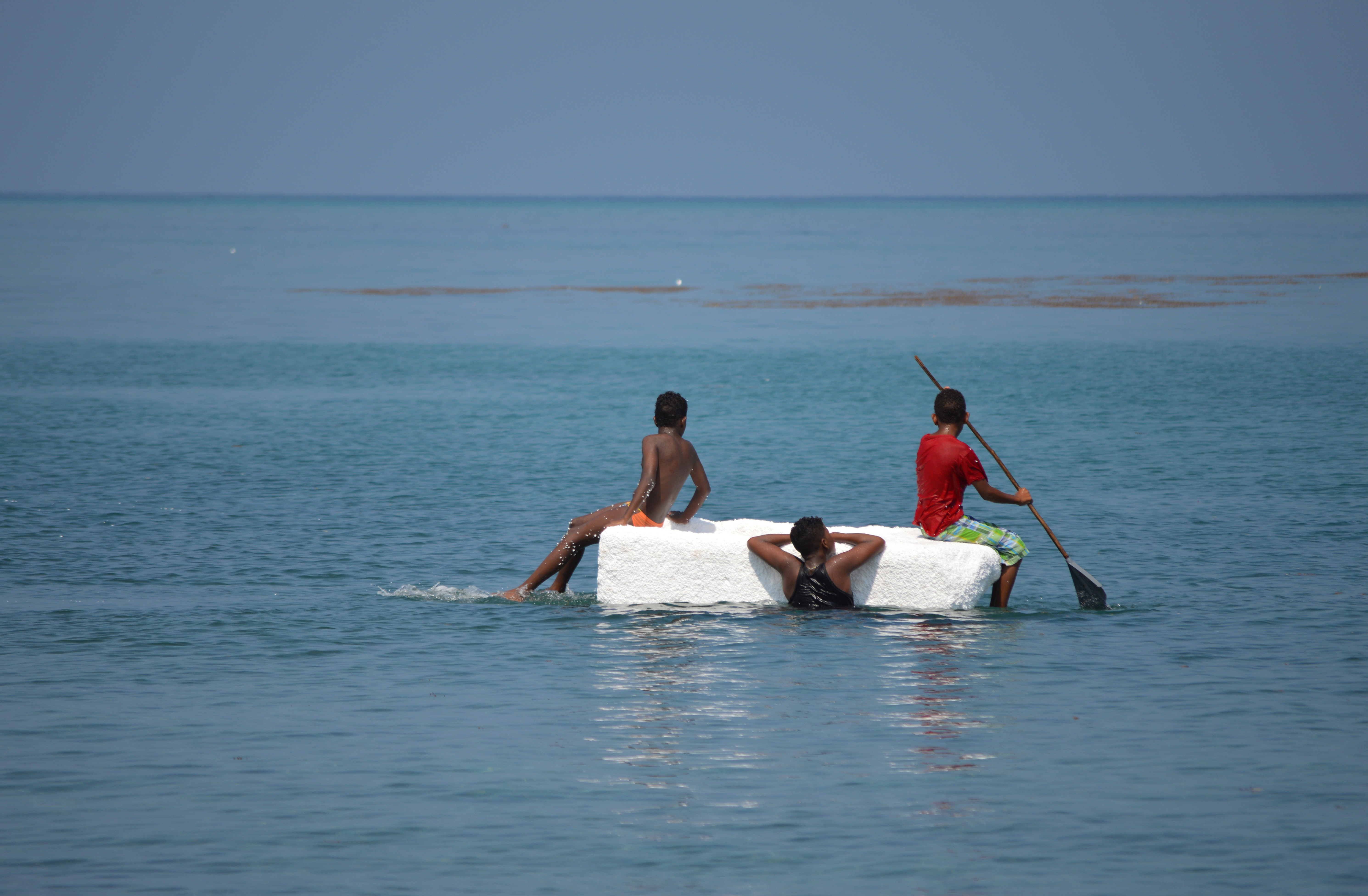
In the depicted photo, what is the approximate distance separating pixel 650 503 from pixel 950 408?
222 centimetres

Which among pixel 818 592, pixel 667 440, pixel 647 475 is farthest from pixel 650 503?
pixel 818 592

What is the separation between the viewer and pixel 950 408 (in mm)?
10891

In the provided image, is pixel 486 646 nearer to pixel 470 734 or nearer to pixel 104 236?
pixel 470 734

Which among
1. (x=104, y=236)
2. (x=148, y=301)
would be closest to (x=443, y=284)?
(x=148, y=301)

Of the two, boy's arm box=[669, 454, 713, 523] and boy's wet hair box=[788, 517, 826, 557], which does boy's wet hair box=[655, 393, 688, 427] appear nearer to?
boy's arm box=[669, 454, 713, 523]

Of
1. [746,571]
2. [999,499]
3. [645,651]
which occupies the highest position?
[999,499]

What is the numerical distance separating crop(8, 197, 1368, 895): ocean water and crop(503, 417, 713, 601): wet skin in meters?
0.42

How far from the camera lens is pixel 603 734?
28.3ft

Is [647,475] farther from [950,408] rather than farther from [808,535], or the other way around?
[950,408]

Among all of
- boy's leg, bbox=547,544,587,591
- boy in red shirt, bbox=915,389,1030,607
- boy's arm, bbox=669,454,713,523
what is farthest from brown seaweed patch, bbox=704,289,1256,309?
boy's leg, bbox=547,544,587,591

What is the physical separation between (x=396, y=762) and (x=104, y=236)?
97.8 m

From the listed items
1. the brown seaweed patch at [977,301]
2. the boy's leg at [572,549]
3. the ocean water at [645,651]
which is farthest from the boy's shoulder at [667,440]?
the brown seaweed patch at [977,301]

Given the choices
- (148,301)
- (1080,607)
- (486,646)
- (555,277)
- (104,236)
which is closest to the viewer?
(486,646)

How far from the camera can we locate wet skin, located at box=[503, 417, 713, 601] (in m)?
11.2
